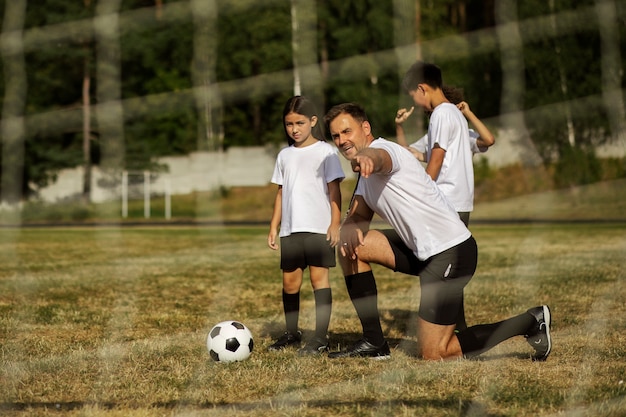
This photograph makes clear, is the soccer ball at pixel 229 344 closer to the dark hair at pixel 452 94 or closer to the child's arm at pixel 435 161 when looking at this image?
the child's arm at pixel 435 161

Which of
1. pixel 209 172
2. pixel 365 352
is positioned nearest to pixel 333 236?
pixel 365 352

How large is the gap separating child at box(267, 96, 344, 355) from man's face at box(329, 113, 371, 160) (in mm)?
605

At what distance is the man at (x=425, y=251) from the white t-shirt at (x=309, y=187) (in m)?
0.51

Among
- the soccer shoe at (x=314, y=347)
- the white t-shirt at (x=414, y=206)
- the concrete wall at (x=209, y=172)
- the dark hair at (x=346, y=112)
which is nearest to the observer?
the white t-shirt at (x=414, y=206)

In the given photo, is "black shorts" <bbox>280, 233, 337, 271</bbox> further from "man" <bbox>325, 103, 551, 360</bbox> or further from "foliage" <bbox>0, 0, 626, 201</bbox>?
"foliage" <bbox>0, 0, 626, 201</bbox>

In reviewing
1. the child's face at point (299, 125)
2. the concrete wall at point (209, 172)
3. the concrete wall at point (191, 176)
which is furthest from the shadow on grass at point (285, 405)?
the concrete wall at point (191, 176)

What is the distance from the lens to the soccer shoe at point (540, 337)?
4680 millimetres

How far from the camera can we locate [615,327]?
579 cm

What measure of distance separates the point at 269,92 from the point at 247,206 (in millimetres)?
4303

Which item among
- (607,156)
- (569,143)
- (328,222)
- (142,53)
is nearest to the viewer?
(328,222)

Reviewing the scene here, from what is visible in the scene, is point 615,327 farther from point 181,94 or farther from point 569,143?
point 569,143

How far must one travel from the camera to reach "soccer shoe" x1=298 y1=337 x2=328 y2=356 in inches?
198

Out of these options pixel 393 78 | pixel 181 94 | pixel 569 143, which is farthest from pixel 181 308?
pixel 393 78

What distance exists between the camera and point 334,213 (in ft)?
16.9
